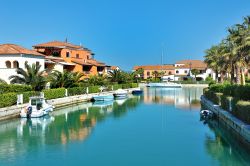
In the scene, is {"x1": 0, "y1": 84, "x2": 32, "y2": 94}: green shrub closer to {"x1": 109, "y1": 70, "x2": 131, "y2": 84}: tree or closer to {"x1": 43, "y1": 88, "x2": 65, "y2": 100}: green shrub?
{"x1": 43, "y1": 88, "x2": 65, "y2": 100}: green shrub

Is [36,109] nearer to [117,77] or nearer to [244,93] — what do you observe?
[244,93]

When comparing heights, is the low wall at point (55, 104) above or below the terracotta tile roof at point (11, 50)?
below

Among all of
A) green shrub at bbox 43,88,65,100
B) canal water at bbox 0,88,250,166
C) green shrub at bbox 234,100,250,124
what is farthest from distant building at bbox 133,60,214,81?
green shrub at bbox 234,100,250,124

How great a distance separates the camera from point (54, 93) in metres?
42.7

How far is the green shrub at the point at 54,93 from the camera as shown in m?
40.5

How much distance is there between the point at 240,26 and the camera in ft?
132

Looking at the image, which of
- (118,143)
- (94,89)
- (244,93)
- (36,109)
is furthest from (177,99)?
(118,143)

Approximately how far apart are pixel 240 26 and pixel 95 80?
2787cm

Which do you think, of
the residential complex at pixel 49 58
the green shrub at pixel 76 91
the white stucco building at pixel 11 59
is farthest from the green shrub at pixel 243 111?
the white stucco building at pixel 11 59

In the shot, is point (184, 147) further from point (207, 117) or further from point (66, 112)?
point (66, 112)

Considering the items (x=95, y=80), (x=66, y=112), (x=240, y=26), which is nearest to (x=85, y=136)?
(x=66, y=112)

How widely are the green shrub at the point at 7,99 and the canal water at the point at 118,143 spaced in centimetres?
175

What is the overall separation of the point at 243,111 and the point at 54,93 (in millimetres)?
26390

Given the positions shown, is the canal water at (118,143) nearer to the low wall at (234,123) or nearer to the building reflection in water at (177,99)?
the low wall at (234,123)
